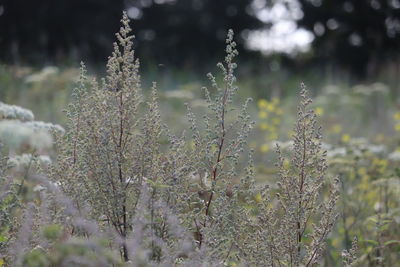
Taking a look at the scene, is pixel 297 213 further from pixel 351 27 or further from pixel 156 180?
pixel 351 27

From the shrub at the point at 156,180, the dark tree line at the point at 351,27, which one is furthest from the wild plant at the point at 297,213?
the dark tree line at the point at 351,27

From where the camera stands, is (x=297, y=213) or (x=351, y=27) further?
(x=351, y=27)

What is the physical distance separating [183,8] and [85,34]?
8.40 ft

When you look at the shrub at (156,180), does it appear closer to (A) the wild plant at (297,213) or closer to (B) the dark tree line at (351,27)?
(A) the wild plant at (297,213)

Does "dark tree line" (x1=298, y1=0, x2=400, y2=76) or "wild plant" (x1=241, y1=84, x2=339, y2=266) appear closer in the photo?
"wild plant" (x1=241, y1=84, x2=339, y2=266)

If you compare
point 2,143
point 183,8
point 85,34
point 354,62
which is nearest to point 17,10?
point 85,34

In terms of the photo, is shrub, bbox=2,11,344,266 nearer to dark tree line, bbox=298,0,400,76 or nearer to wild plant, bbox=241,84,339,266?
wild plant, bbox=241,84,339,266

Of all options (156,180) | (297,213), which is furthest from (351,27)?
(156,180)

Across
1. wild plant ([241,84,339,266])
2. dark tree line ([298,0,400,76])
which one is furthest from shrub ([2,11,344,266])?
dark tree line ([298,0,400,76])

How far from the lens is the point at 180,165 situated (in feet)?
8.61

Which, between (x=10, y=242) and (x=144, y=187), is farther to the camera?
A: (x=10, y=242)

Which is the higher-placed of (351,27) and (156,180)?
(351,27)

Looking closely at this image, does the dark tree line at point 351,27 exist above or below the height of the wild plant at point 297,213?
above

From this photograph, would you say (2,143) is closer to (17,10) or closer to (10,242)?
(10,242)
